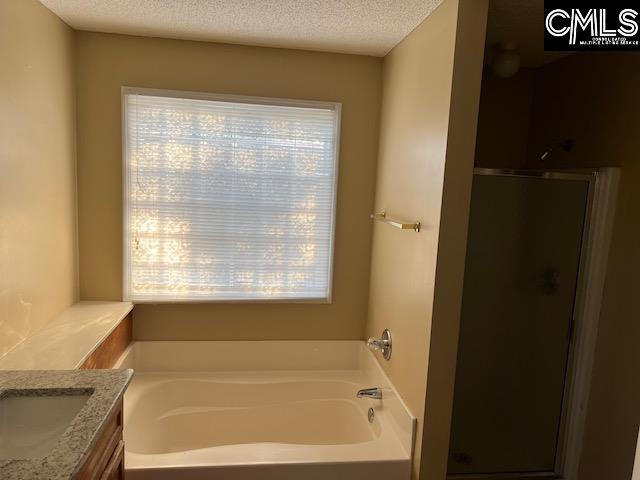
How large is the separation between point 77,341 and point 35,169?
2.45ft

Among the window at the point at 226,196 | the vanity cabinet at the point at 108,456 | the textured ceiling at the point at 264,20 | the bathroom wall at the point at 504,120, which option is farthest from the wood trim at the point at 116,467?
the bathroom wall at the point at 504,120

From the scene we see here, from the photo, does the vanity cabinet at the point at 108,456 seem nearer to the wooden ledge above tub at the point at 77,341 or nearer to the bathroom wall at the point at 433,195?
the wooden ledge above tub at the point at 77,341

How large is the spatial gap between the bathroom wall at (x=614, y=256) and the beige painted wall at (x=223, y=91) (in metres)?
1.09

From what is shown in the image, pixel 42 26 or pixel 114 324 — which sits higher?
pixel 42 26

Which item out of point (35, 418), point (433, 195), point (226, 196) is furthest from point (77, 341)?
point (433, 195)

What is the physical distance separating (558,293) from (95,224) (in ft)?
8.12

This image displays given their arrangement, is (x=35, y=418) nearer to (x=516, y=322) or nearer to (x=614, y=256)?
(x=516, y=322)

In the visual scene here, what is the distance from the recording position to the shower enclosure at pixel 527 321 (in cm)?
212

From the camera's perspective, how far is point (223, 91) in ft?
7.69

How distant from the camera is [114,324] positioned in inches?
79.5

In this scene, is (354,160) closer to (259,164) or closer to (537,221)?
(259,164)

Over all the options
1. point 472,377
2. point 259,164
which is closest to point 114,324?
point 259,164

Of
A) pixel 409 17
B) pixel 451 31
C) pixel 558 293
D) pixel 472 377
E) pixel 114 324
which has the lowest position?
pixel 472 377

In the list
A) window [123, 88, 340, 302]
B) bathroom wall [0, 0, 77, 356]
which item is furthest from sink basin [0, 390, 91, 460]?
window [123, 88, 340, 302]
